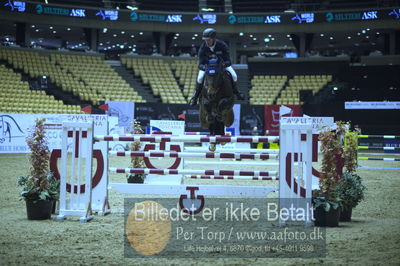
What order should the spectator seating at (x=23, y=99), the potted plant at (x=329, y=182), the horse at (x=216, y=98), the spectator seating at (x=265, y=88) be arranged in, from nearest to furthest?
the potted plant at (x=329, y=182)
the horse at (x=216, y=98)
the spectator seating at (x=23, y=99)
the spectator seating at (x=265, y=88)

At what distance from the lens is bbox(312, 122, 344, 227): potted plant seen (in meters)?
5.93

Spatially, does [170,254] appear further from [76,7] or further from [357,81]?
[76,7]

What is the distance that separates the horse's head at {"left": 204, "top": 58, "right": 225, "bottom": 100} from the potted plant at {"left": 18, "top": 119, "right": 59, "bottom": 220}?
2.53 metres

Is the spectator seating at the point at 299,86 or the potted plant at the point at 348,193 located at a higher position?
the spectator seating at the point at 299,86

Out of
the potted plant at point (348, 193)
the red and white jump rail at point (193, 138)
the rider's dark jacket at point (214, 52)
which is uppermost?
the rider's dark jacket at point (214, 52)

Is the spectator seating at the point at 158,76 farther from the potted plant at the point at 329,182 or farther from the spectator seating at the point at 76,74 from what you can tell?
the potted plant at the point at 329,182

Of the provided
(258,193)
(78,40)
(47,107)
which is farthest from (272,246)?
(78,40)

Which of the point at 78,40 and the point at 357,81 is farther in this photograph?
the point at 78,40

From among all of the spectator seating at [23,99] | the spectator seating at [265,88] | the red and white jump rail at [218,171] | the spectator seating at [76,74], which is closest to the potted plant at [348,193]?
the red and white jump rail at [218,171]

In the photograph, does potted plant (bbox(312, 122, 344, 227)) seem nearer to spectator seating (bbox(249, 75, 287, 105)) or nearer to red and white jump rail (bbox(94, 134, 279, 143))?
red and white jump rail (bbox(94, 134, 279, 143))

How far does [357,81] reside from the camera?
2847 centimetres

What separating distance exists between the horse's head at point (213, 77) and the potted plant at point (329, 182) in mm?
1794

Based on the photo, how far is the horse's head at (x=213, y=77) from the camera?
7.01 m

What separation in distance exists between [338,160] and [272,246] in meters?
2.06
